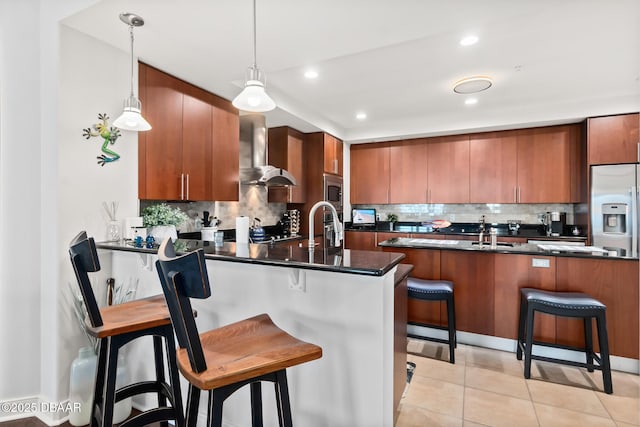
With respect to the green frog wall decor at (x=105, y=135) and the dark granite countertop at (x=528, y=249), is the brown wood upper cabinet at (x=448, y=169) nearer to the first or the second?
the dark granite countertop at (x=528, y=249)

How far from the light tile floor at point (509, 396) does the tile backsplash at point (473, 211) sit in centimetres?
279

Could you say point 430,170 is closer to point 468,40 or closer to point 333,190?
point 333,190

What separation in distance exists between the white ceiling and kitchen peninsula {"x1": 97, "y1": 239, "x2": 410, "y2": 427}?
146 centimetres

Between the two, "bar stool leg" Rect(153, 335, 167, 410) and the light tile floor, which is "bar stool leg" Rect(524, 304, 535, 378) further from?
"bar stool leg" Rect(153, 335, 167, 410)

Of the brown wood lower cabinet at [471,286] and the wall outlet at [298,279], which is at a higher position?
the wall outlet at [298,279]

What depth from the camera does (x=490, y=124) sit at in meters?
4.52

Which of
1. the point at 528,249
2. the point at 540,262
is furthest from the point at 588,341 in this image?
the point at 528,249

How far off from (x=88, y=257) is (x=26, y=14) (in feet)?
6.34

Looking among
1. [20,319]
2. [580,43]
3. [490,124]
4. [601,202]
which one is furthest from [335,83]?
[601,202]

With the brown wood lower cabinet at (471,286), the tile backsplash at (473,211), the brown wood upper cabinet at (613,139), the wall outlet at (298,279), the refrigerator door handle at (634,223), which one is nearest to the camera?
the wall outlet at (298,279)

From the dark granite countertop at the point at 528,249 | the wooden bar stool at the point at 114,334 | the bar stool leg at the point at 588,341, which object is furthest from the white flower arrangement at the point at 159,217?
the bar stool leg at the point at 588,341

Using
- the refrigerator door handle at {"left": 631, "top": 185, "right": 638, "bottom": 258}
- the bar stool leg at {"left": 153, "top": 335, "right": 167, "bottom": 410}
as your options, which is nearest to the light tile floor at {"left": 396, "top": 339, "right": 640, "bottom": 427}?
the bar stool leg at {"left": 153, "top": 335, "right": 167, "bottom": 410}

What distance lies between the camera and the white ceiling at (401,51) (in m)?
1.92

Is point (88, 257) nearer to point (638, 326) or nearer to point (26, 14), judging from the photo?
point (26, 14)
